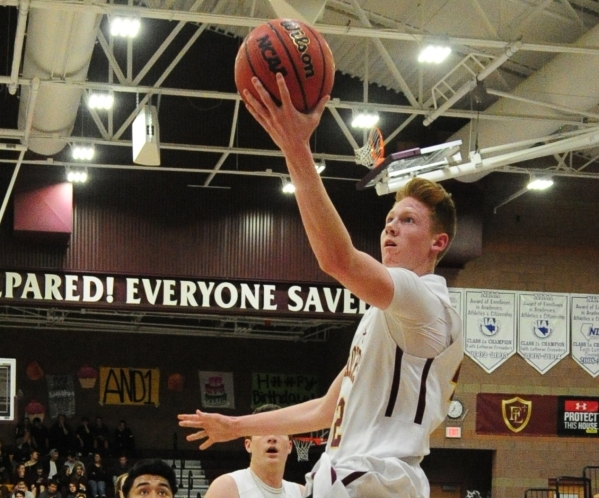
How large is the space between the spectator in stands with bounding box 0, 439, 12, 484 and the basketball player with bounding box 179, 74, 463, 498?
19956 millimetres

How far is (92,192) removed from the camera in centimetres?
1855

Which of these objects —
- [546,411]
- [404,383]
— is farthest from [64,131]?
[404,383]

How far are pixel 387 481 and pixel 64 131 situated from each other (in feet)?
45.8

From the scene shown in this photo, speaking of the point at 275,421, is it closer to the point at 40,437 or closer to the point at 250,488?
the point at 250,488

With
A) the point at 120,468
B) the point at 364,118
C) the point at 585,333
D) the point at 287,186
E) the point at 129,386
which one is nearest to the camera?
the point at 364,118

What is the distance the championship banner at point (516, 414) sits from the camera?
19.6 m

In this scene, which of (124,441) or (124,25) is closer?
(124,25)

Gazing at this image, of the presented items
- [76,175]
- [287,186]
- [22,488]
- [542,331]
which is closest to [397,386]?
[76,175]

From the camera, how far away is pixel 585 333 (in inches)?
786

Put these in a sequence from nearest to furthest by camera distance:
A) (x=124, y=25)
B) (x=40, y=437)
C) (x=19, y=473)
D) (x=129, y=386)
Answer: (x=124, y=25) → (x=19, y=473) → (x=40, y=437) → (x=129, y=386)

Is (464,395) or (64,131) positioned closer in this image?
(64,131)

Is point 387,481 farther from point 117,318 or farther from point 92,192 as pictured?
point 117,318

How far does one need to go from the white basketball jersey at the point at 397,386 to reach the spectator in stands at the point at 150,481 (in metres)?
2.03

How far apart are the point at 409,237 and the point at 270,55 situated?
0.77 metres
